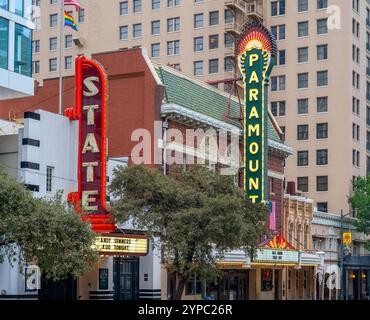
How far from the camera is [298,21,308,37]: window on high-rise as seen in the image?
317ft

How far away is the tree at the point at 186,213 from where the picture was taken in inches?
1346

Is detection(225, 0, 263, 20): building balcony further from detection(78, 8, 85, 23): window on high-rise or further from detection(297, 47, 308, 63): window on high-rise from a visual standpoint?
detection(78, 8, 85, 23): window on high-rise

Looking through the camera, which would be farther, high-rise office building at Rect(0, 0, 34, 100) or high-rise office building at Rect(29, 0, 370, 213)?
high-rise office building at Rect(29, 0, 370, 213)

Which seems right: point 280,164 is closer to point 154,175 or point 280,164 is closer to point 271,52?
point 271,52

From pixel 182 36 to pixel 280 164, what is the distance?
4225 centimetres

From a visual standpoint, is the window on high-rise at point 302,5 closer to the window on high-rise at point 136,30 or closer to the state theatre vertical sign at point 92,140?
the window on high-rise at point 136,30

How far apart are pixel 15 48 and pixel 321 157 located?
60464 millimetres

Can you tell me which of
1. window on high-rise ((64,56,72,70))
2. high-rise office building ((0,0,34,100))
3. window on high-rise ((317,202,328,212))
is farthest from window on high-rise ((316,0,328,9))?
high-rise office building ((0,0,34,100))

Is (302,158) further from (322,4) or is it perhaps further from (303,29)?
(322,4)

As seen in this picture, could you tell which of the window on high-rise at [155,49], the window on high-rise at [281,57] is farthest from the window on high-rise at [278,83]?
the window on high-rise at [155,49]

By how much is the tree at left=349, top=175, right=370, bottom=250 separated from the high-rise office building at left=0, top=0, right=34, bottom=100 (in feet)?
159

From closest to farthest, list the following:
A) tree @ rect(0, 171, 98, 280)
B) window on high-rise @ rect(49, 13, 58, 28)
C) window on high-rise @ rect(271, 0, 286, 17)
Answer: tree @ rect(0, 171, 98, 280), window on high-rise @ rect(271, 0, 286, 17), window on high-rise @ rect(49, 13, 58, 28)

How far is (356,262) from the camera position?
79.9m
